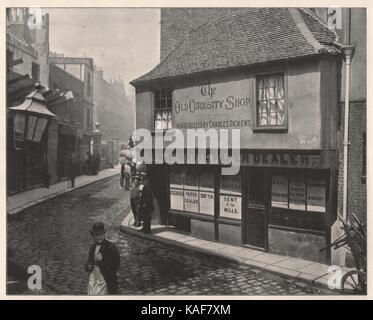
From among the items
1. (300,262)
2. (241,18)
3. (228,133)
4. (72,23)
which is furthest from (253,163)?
(72,23)

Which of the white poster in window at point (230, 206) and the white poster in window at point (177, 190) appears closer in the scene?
the white poster in window at point (230, 206)

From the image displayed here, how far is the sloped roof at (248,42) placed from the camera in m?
9.74

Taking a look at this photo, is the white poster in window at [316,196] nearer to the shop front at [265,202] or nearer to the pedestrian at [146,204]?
the shop front at [265,202]

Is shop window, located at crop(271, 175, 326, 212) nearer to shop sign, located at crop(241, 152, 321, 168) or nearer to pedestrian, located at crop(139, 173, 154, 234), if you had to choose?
shop sign, located at crop(241, 152, 321, 168)

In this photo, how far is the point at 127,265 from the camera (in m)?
9.69

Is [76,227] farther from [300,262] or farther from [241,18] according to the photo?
[241,18]

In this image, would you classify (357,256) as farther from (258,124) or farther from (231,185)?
(231,185)

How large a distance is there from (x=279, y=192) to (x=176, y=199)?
381cm

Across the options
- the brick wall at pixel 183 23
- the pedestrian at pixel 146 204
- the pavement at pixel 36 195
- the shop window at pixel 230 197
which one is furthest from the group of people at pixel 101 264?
the brick wall at pixel 183 23

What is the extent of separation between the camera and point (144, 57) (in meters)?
10.3

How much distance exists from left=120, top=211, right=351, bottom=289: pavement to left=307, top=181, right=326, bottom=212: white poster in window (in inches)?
53.1

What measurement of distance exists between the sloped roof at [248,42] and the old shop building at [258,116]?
0.11 ft

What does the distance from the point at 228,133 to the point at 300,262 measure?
383 cm
